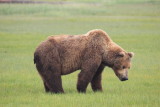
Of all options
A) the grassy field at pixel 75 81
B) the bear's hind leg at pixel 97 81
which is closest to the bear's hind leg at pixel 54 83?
the grassy field at pixel 75 81

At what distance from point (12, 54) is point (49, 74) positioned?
8288 millimetres

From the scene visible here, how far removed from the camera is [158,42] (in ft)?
75.7

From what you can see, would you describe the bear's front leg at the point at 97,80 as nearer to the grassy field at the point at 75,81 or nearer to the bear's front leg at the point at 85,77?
the grassy field at the point at 75,81

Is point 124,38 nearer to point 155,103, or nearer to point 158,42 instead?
point 158,42

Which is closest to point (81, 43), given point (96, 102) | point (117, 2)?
point (96, 102)

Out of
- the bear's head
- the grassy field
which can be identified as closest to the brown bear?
the bear's head

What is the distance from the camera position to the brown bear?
1062 centimetres

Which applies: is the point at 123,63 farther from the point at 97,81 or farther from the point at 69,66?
the point at 69,66

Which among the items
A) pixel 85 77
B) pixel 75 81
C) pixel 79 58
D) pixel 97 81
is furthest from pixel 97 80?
pixel 75 81

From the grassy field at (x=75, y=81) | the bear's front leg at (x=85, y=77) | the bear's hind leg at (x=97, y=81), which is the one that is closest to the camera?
the grassy field at (x=75, y=81)

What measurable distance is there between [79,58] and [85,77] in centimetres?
44

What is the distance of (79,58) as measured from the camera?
431 inches

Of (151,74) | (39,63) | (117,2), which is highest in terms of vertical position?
(39,63)

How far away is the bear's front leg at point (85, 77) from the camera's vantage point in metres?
10.8
